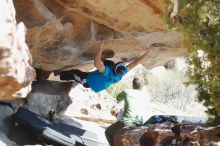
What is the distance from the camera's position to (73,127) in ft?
31.7

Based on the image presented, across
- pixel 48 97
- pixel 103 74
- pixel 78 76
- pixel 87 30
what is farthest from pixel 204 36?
pixel 48 97

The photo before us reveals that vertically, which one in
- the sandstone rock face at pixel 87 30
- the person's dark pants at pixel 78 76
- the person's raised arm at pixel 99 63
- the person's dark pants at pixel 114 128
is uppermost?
the sandstone rock face at pixel 87 30

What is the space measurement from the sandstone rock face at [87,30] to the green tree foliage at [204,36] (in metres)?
1.80

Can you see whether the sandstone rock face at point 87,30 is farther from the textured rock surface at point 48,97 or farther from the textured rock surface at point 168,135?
the textured rock surface at point 168,135

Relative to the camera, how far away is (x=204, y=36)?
6086mm

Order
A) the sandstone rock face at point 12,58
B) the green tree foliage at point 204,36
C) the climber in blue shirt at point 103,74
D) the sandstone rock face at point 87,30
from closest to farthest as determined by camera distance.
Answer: the sandstone rock face at point 12,58
the green tree foliage at point 204,36
the sandstone rock face at point 87,30
the climber in blue shirt at point 103,74

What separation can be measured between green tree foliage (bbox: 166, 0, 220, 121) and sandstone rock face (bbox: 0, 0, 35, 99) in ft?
7.91

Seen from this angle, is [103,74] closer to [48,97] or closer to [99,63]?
[99,63]

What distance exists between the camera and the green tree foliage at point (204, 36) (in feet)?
19.4

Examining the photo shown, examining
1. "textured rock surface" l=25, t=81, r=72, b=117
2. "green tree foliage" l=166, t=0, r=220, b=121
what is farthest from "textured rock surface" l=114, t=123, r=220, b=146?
"textured rock surface" l=25, t=81, r=72, b=117

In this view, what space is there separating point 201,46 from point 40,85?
16.9 feet

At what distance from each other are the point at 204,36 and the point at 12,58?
2.88 metres

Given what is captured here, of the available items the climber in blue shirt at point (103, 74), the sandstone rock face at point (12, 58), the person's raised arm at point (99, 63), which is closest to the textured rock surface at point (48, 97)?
the climber in blue shirt at point (103, 74)

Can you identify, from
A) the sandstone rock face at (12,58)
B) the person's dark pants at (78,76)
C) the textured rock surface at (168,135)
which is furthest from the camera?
the person's dark pants at (78,76)
